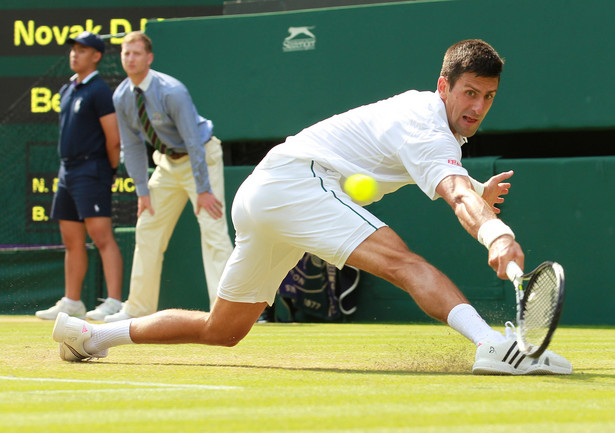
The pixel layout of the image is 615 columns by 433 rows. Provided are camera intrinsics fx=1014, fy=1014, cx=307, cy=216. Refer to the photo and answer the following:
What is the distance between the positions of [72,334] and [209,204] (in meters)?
3.55

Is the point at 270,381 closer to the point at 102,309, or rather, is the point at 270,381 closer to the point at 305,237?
the point at 305,237

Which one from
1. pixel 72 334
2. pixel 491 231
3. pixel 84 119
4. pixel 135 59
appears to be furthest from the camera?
pixel 84 119

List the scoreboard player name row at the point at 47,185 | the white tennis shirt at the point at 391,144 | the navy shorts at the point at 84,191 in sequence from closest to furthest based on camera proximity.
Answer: the white tennis shirt at the point at 391,144 → the navy shorts at the point at 84,191 → the scoreboard player name row at the point at 47,185

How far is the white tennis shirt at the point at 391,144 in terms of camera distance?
405 cm

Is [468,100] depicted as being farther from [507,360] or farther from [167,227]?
[167,227]

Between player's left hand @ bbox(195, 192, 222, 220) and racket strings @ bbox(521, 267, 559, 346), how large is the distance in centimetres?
471

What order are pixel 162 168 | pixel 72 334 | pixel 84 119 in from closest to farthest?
pixel 72 334, pixel 162 168, pixel 84 119

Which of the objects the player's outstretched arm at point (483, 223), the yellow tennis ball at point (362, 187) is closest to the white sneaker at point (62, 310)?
the yellow tennis ball at point (362, 187)

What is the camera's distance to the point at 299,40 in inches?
354

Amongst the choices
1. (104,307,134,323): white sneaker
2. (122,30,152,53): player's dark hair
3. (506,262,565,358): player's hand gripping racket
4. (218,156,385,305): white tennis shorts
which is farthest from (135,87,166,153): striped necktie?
(506,262,565,358): player's hand gripping racket

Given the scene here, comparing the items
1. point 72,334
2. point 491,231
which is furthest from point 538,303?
point 72,334

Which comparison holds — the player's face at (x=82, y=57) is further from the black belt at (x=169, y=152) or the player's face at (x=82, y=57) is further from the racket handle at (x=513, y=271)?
the racket handle at (x=513, y=271)

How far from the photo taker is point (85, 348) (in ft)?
15.5

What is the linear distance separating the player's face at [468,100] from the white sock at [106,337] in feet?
5.86
